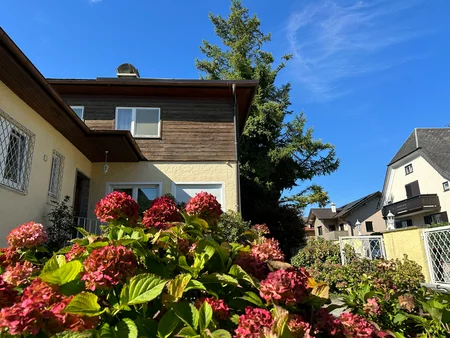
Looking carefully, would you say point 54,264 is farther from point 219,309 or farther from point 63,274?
point 219,309

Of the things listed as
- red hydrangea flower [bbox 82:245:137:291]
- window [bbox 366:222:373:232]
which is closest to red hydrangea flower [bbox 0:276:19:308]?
red hydrangea flower [bbox 82:245:137:291]

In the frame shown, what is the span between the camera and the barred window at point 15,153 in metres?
5.29

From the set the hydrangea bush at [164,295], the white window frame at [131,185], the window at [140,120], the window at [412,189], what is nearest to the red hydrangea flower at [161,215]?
the hydrangea bush at [164,295]

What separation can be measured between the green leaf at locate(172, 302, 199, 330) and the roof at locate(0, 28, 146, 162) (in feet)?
15.4

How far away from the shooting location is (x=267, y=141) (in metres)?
18.3

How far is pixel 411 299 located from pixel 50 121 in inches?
284

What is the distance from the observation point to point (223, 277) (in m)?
1.06

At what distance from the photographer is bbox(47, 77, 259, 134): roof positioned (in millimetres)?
9461

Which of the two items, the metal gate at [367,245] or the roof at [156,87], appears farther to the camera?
the roof at [156,87]

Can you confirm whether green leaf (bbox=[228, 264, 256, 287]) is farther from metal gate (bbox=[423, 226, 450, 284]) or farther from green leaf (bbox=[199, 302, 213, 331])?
metal gate (bbox=[423, 226, 450, 284])

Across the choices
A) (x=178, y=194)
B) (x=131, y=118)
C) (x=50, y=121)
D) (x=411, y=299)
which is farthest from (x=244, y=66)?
(x=411, y=299)

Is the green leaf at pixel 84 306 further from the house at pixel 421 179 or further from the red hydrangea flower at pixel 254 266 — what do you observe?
the house at pixel 421 179

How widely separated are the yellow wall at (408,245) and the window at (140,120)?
7577 millimetres

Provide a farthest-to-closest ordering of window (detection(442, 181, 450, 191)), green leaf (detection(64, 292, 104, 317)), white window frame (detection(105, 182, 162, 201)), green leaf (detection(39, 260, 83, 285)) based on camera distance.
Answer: window (detection(442, 181, 450, 191)) → white window frame (detection(105, 182, 162, 201)) → green leaf (detection(39, 260, 83, 285)) → green leaf (detection(64, 292, 104, 317))
